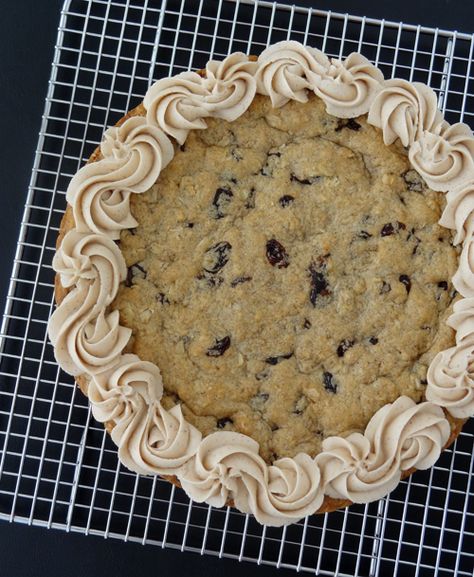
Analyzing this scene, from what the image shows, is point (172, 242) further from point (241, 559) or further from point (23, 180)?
point (241, 559)

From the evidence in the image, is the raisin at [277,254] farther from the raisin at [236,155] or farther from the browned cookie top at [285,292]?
the raisin at [236,155]

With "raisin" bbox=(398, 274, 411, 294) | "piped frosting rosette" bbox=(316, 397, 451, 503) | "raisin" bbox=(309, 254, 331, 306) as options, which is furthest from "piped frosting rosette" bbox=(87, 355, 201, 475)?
"raisin" bbox=(398, 274, 411, 294)

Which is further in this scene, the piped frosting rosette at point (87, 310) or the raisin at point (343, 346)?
the raisin at point (343, 346)

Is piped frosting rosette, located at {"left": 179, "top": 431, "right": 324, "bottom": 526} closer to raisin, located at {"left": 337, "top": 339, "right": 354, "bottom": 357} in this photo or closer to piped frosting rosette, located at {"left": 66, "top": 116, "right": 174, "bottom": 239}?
raisin, located at {"left": 337, "top": 339, "right": 354, "bottom": 357}

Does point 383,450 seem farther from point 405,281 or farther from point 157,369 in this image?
point 157,369

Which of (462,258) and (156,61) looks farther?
(156,61)

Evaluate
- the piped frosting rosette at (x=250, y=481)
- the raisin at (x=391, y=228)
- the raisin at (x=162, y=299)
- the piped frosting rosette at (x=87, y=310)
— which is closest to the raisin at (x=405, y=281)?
the raisin at (x=391, y=228)

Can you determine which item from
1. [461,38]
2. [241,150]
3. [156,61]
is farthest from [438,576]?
[156,61]

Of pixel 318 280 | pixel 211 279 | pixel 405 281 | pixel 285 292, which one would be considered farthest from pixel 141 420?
pixel 405 281
